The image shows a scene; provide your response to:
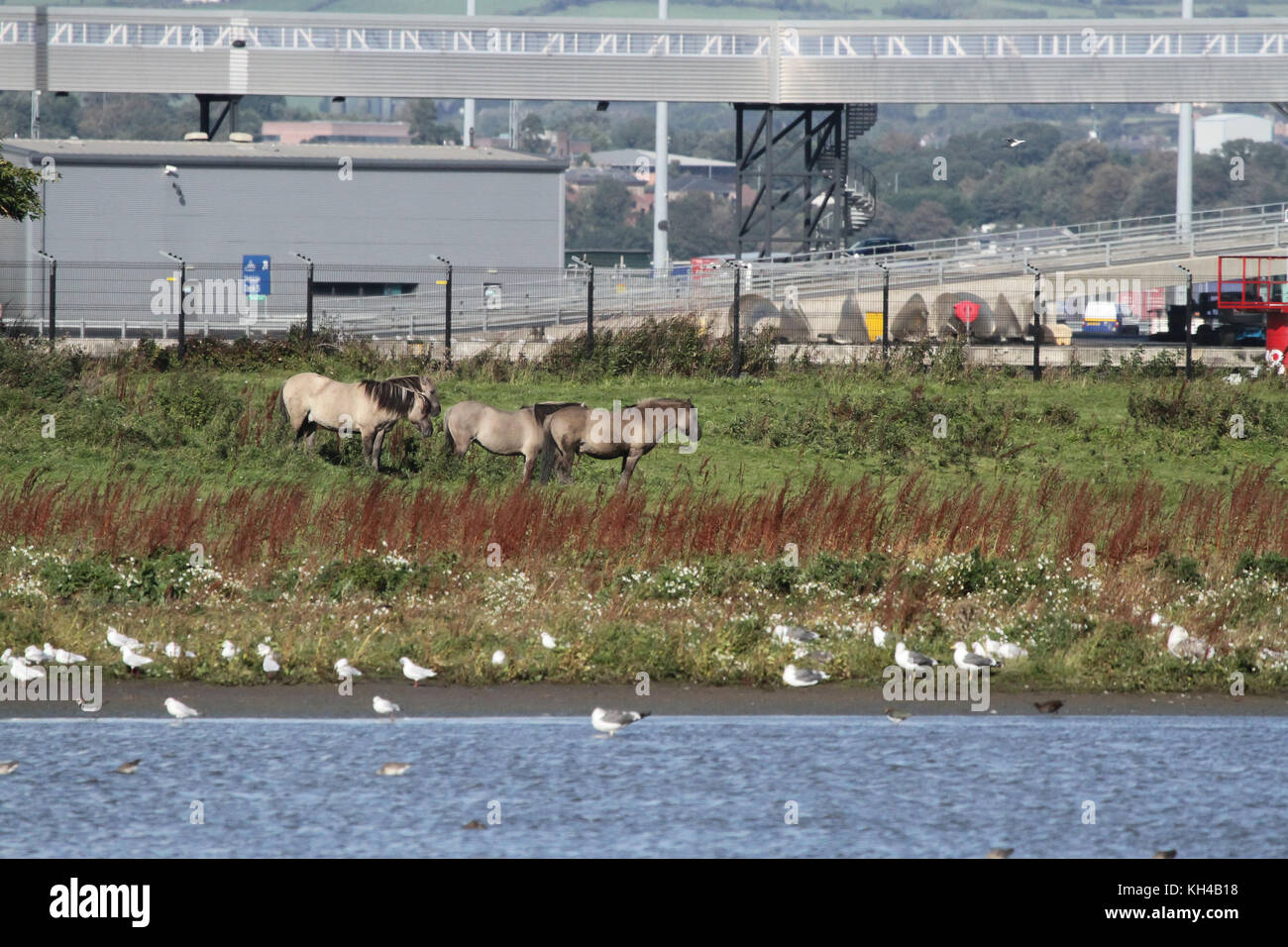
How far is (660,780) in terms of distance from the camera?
10.5 m

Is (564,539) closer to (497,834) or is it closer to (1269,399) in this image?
(497,834)

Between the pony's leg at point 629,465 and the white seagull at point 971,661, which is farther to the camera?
the pony's leg at point 629,465

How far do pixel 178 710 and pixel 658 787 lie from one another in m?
3.44

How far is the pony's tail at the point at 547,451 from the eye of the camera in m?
19.2

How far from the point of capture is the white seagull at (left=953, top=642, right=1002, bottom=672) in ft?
41.0

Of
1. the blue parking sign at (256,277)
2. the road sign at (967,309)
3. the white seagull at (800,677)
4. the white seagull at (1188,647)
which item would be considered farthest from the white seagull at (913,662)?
the blue parking sign at (256,277)

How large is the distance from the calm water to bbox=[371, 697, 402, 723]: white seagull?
0.15m

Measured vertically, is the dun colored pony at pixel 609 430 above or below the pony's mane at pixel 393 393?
below

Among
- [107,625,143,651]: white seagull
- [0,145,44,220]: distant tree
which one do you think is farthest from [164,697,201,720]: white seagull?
[0,145,44,220]: distant tree

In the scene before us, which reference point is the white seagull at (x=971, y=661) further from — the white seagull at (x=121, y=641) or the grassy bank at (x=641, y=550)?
the white seagull at (x=121, y=641)

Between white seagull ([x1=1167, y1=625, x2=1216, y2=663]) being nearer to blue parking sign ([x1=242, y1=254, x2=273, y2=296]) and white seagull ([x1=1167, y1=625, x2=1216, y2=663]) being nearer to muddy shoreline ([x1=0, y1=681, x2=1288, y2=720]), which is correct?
muddy shoreline ([x1=0, y1=681, x2=1288, y2=720])

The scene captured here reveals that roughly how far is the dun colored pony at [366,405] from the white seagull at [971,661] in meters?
9.60

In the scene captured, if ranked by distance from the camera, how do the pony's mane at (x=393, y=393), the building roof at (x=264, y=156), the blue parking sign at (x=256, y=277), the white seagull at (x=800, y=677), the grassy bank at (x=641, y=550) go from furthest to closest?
the building roof at (x=264, y=156) < the blue parking sign at (x=256, y=277) < the pony's mane at (x=393, y=393) < the grassy bank at (x=641, y=550) < the white seagull at (x=800, y=677)

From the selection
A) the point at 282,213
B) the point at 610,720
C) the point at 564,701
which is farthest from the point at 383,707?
the point at 282,213
